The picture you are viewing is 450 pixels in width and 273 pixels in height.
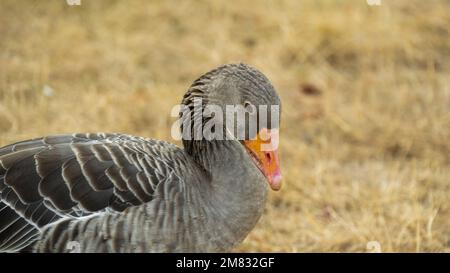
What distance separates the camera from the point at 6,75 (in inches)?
258

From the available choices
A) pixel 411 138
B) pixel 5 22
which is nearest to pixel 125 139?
pixel 411 138

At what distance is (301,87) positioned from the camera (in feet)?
22.5

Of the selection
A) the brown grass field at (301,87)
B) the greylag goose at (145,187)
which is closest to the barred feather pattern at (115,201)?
the greylag goose at (145,187)

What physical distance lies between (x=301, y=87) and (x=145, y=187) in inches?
140

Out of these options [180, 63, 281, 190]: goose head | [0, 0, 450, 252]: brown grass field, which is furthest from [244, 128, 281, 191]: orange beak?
[0, 0, 450, 252]: brown grass field

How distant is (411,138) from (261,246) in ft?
6.32

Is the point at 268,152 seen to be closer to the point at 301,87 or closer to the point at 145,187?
the point at 145,187

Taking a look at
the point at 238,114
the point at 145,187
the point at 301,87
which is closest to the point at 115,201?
the point at 145,187

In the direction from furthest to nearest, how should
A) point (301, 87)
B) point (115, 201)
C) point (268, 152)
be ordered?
point (301, 87)
point (268, 152)
point (115, 201)

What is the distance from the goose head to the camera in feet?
12.1

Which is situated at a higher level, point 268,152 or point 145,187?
point 268,152

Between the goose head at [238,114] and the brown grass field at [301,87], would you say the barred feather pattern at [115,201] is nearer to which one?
the goose head at [238,114]
